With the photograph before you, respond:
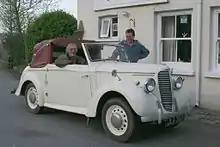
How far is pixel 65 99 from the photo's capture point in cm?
849

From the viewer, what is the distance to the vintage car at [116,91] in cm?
684

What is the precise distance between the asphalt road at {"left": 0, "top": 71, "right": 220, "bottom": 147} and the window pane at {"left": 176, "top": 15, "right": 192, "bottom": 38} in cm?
291

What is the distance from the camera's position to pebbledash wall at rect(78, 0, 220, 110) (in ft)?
32.9

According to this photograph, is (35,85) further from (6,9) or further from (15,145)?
(6,9)

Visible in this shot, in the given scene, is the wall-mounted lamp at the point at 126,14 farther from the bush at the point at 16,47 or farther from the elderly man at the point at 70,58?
the bush at the point at 16,47

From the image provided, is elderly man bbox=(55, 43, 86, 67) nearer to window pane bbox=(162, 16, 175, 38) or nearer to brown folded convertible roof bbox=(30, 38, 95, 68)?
brown folded convertible roof bbox=(30, 38, 95, 68)

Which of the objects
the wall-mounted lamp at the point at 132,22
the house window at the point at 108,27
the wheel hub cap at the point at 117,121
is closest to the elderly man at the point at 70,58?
the wheel hub cap at the point at 117,121

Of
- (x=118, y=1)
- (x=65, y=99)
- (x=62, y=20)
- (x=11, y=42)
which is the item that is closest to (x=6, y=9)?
(x=11, y=42)

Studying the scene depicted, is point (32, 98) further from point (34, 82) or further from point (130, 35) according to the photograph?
point (130, 35)

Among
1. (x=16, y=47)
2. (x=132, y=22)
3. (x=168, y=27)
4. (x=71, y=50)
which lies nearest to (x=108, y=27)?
(x=132, y=22)

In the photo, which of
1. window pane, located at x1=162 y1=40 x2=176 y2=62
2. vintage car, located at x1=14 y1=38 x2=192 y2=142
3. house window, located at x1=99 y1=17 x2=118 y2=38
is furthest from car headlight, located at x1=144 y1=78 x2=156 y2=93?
house window, located at x1=99 y1=17 x2=118 y2=38

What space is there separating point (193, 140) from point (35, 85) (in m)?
4.07

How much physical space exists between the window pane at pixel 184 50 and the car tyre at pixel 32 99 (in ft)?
13.4

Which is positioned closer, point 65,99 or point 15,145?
point 15,145
